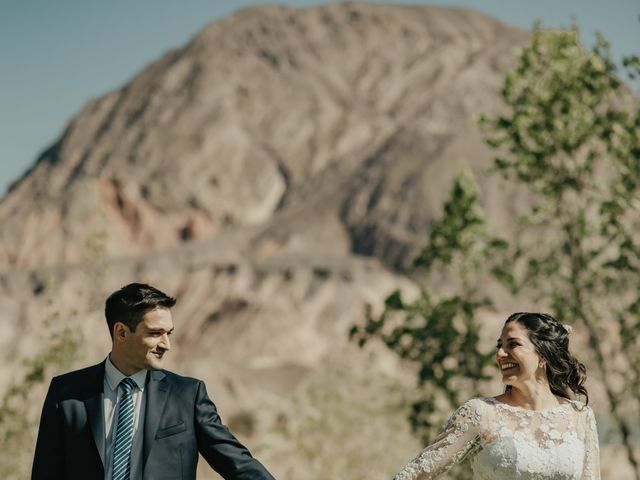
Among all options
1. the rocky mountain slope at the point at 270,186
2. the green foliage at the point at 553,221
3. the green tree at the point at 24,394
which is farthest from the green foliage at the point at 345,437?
the green tree at the point at 24,394

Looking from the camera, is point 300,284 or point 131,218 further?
point 131,218

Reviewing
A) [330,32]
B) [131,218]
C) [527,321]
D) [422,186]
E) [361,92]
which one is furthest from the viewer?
[330,32]

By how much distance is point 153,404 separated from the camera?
455 cm

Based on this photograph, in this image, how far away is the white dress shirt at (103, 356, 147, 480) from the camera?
4.45 meters

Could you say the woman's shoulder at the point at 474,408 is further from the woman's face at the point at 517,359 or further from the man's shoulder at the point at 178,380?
the man's shoulder at the point at 178,380

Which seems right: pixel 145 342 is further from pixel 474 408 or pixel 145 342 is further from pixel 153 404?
pixel 474 408

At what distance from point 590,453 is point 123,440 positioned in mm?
2079

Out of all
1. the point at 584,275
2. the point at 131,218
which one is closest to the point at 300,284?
the point at 131,218

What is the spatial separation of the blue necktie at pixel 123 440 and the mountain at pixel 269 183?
36.2 metres

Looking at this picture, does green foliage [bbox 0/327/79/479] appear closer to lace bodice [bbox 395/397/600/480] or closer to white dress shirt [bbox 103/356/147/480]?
white dress shirt [bbox 103/356/147/480]

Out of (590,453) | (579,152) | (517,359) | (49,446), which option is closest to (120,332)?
(49,446)

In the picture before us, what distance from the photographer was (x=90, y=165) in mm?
118625

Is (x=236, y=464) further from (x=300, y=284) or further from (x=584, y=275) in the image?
(x=300, y=284)

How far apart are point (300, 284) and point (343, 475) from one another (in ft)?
173
